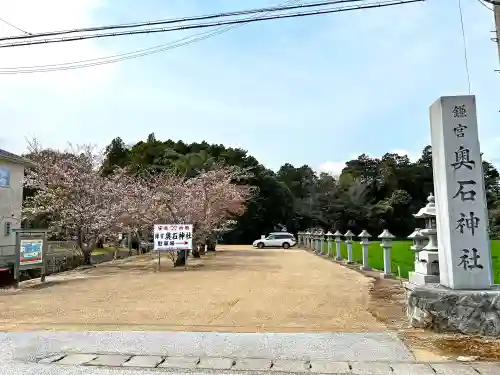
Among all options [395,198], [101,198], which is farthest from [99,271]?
[395,198]

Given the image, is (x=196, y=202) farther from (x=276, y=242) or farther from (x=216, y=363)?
(x=216, y=363)

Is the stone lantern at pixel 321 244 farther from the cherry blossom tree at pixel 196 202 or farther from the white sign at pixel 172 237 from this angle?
the white sign at pixel 172 237

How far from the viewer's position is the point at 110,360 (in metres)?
5.10

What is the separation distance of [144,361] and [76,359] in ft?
2.71

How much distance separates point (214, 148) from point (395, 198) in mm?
20103

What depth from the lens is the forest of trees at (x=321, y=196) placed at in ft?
144

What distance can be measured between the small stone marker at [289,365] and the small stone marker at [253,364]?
9 cm

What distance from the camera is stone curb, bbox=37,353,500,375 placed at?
15.3 feet

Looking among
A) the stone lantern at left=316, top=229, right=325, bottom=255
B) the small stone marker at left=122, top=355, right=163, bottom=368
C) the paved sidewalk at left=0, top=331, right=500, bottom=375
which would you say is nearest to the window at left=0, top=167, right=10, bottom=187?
the paved sidewalk at left=0, top=331, right=500, bottom=375

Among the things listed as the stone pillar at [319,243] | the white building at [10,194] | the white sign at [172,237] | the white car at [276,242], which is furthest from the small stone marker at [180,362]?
the white car at [276,242]

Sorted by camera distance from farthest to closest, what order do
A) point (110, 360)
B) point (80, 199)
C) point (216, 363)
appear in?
point (80, 199)
point (110, 360)
point (216, 363)

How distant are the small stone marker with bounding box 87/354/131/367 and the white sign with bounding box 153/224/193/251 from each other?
→ 1153 cm

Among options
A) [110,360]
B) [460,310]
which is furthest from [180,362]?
[460,310]

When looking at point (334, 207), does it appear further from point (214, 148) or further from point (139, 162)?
point (139, 162)
